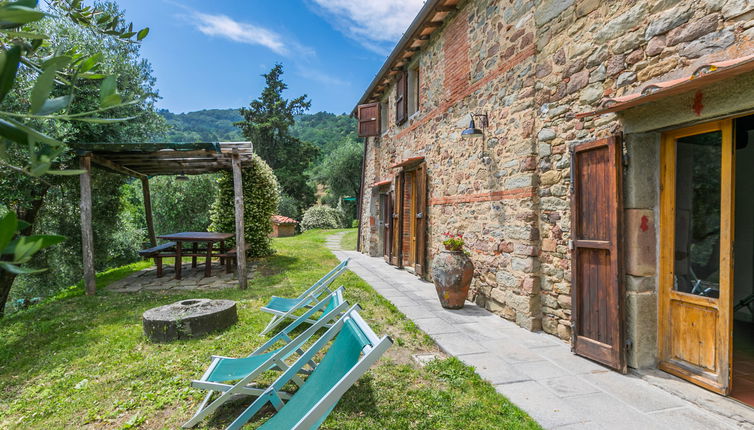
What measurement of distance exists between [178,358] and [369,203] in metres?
8.05

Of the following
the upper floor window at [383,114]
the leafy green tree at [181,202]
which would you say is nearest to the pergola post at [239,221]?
the upper floor window at [383,114]

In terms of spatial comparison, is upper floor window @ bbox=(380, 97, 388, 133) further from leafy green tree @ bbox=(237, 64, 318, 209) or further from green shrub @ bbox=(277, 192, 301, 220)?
leafy green tree @ bbox=(237, 64, 318, 209)

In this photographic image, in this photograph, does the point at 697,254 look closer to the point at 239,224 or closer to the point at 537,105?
the point at 537,105

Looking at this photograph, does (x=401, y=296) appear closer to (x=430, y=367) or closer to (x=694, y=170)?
(x=430, y=367)

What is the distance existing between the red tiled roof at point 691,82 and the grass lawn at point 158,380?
97.5 inches

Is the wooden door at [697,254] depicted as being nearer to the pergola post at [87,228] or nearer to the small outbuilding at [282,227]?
the pergola post at [87,228]

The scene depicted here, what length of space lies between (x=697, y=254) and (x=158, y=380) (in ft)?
15.4

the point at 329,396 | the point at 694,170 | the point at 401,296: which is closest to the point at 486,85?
the point at 694,170

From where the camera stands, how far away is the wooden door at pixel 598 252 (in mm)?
3275

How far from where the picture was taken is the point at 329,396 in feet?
5.69

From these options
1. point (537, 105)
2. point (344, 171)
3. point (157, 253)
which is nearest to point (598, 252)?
point (537, 105)

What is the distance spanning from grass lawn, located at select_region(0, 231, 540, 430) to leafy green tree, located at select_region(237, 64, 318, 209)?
22.2 m

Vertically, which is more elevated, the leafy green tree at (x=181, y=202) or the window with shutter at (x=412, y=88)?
the window with shutter at (x=412, y=88)

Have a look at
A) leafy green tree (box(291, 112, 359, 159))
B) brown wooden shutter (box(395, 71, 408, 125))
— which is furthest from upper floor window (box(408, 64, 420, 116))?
leafy green tree (box(291, 112, 359, 159))
